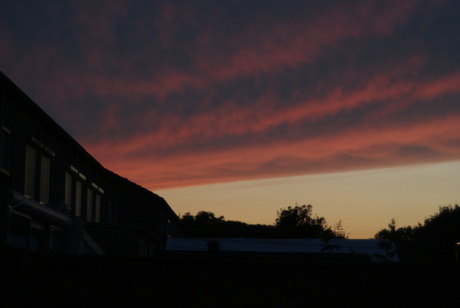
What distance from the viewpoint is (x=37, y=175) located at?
79.8ft

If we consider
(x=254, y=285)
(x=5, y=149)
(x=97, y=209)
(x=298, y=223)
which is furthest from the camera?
(x=298, y=223)

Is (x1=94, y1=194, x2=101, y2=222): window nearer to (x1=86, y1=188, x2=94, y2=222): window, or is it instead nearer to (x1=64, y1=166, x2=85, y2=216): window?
(x1=86, y1=188, x2=94, y2=222): window

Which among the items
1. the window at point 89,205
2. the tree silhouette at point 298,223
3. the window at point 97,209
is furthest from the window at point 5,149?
the tree silhouette at point 298,223

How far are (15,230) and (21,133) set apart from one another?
4.23 metres

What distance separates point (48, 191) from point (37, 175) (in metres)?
1.70

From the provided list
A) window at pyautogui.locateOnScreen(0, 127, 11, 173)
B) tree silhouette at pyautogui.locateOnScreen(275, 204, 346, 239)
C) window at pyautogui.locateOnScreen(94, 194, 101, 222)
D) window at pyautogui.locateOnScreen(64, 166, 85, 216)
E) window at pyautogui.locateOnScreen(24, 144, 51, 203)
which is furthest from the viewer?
tree silhouette at pyautogui.locateOnScreen(275, 204, 346, 239)

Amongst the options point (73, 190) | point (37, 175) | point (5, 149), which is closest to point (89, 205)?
point (73, 190)

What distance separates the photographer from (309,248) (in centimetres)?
Answer: 3312

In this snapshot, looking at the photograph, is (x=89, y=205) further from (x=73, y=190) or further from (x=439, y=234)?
(x=439, y=234)

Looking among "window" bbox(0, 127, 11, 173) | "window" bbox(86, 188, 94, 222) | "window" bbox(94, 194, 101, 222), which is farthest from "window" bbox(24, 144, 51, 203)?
"window" bbox(94, 194, 101, 222)

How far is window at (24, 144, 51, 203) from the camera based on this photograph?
76.4ft

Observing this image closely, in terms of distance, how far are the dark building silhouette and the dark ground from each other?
363cm

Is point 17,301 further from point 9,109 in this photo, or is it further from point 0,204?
point 9,109

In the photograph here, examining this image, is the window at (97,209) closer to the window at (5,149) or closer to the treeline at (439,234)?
the window at (5,149)
